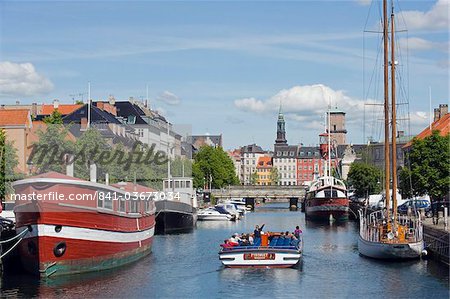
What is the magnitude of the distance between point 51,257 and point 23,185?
12.1ft

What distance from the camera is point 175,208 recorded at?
256 ft

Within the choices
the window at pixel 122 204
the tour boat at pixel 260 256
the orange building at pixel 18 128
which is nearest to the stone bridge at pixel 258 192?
the orange building at pixel 18 128

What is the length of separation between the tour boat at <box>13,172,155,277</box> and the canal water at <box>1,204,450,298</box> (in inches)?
31.8

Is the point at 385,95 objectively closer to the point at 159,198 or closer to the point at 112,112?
the point at 159,198

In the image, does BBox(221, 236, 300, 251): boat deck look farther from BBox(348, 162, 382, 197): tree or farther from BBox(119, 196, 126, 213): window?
BBox(348, 162, 382, 197): tree

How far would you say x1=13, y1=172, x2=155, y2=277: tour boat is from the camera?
39.3m

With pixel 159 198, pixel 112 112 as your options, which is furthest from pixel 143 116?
pixel 159 198

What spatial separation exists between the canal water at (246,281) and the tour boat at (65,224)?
2.65 feet

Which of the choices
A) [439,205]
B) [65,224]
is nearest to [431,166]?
[439,205]

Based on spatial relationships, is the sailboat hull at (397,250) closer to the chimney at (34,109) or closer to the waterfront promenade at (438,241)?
the waterfront promenade at (438,241)

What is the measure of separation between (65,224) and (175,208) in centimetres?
3829

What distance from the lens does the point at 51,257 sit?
3972 centimetres

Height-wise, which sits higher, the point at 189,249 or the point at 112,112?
the point at 112,112

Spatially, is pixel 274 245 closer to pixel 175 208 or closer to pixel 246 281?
pixel 246 281
